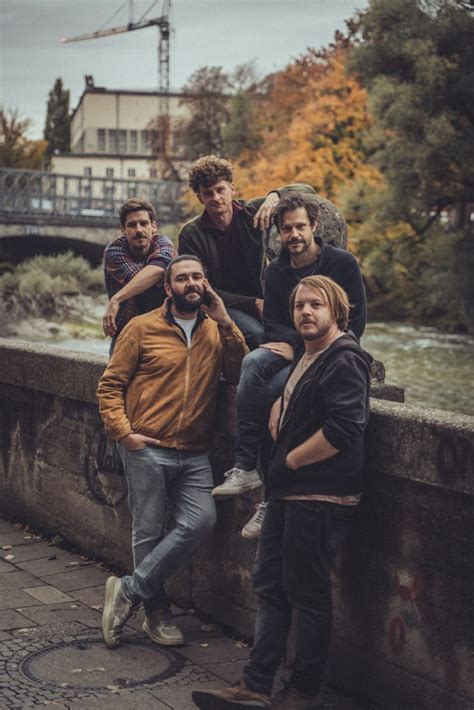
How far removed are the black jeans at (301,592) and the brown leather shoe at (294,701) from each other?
2cm

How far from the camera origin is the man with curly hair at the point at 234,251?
571cm

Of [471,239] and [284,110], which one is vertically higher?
[284,110]

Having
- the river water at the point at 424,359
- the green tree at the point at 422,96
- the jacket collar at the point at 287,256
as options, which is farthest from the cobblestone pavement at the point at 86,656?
the green tree at the point at 422,96

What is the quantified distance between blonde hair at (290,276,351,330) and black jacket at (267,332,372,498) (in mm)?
76

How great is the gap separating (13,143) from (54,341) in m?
41.5

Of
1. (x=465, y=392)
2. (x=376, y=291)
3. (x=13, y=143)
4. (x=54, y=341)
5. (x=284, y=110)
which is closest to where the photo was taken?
(x=465, y=392)

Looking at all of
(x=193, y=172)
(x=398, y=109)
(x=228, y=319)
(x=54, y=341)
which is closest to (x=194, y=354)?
(x=228, y=319)

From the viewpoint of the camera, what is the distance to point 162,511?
530 centimetres

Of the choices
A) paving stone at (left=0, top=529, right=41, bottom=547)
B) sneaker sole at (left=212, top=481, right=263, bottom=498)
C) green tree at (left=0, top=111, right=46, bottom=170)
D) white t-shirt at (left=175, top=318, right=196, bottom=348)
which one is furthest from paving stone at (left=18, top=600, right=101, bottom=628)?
green tree at (left=0, top=111, right=46, bottom=170)

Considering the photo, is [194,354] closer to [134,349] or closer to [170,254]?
[134,349]

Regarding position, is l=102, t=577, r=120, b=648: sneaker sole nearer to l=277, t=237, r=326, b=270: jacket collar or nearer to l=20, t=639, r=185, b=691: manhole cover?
l=20, t=639, r=185, b=691: manhole cover

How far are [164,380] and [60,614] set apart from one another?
144cm

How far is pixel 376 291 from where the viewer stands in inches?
1486

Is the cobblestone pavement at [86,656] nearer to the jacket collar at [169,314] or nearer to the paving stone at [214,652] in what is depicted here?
the paving stone at [214,652]
